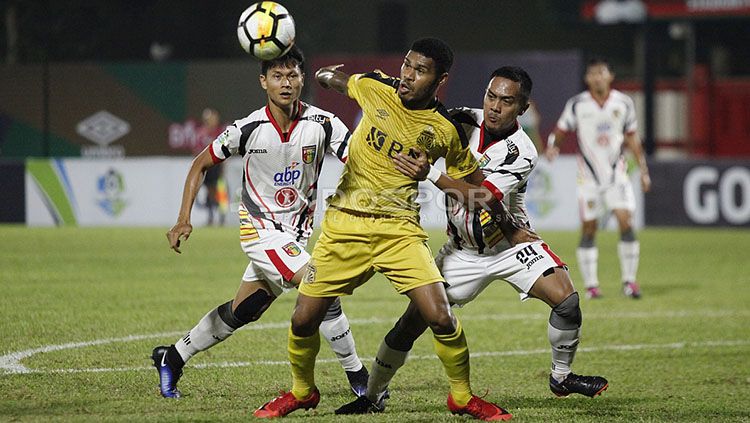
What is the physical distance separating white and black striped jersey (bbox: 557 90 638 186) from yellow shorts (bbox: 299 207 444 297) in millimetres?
6976

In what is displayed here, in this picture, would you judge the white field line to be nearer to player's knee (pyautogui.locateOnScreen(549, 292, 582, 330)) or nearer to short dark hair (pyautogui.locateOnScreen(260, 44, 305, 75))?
player's knee (pyautogui.locateOnScreen(549, 292, 582, 330))

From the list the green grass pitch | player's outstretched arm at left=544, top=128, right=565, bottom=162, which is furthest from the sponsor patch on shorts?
player's outstretched arm at left=544, top=128, right=565, bottom=162

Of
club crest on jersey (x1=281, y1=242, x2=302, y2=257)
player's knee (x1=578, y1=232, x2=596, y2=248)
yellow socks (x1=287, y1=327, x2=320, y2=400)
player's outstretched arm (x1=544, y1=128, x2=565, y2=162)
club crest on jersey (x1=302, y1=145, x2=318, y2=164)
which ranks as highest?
player's outstretched arm (x1=544, y1=128, x2=565, y2=162)

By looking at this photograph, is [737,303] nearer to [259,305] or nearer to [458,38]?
[259,305]

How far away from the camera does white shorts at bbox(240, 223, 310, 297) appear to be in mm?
6945

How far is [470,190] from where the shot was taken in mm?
6488

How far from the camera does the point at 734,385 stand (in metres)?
7.82

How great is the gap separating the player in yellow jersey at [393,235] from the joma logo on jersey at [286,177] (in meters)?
0.73

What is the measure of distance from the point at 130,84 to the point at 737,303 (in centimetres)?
1526

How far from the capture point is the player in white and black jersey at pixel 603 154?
12.8 m

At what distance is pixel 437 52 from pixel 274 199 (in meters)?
1.48

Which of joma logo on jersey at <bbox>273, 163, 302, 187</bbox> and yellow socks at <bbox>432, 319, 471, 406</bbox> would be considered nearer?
yellow socks at <bbox>432, 319, 471, 406</bbox>

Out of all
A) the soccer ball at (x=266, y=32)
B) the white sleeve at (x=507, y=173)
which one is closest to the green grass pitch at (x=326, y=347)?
the white sleeve at (x=507, y=173)

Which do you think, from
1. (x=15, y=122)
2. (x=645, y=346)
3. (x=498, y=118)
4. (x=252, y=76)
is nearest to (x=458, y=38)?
(x=252, y=76)
